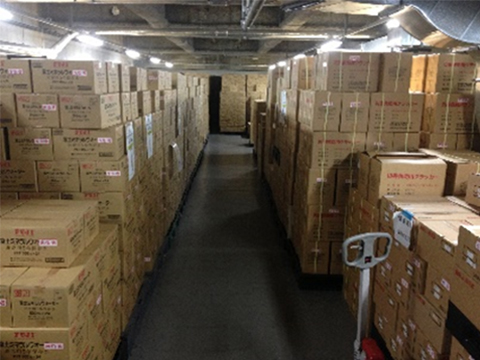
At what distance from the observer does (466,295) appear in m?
1.98

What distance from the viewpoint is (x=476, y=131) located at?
402 centimetres

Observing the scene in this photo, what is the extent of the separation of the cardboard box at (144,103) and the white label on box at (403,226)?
243cm

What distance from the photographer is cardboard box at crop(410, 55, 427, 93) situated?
4301mm

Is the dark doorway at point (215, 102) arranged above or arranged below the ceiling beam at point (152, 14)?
below

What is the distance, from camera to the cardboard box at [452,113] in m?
3.94

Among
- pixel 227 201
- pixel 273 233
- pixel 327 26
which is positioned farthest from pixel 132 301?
pixel 327 26

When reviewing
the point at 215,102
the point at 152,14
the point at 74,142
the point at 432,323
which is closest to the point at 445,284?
the point at 432,323

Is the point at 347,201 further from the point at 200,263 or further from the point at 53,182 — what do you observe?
the point at 53,182

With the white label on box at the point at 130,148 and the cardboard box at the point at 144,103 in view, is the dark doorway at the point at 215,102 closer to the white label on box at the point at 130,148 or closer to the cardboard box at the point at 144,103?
the cardboard box at the point at 144,103

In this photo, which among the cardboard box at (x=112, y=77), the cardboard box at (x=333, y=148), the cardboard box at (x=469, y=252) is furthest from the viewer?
the cardboard box at (x=333, y=148)

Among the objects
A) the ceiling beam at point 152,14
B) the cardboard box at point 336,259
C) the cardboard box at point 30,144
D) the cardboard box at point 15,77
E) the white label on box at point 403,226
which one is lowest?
the cardboard box at point 336,259

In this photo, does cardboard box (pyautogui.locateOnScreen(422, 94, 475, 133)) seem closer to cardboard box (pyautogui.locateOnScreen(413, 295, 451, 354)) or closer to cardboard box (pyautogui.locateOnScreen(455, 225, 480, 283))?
cardboard box (pyautogui.locateOnScreen(413, 295, 451, 354))

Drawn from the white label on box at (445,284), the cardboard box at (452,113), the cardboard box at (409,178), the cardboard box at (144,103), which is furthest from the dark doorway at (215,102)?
the white label on box at (445,284)

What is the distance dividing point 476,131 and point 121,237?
3.20 meters
